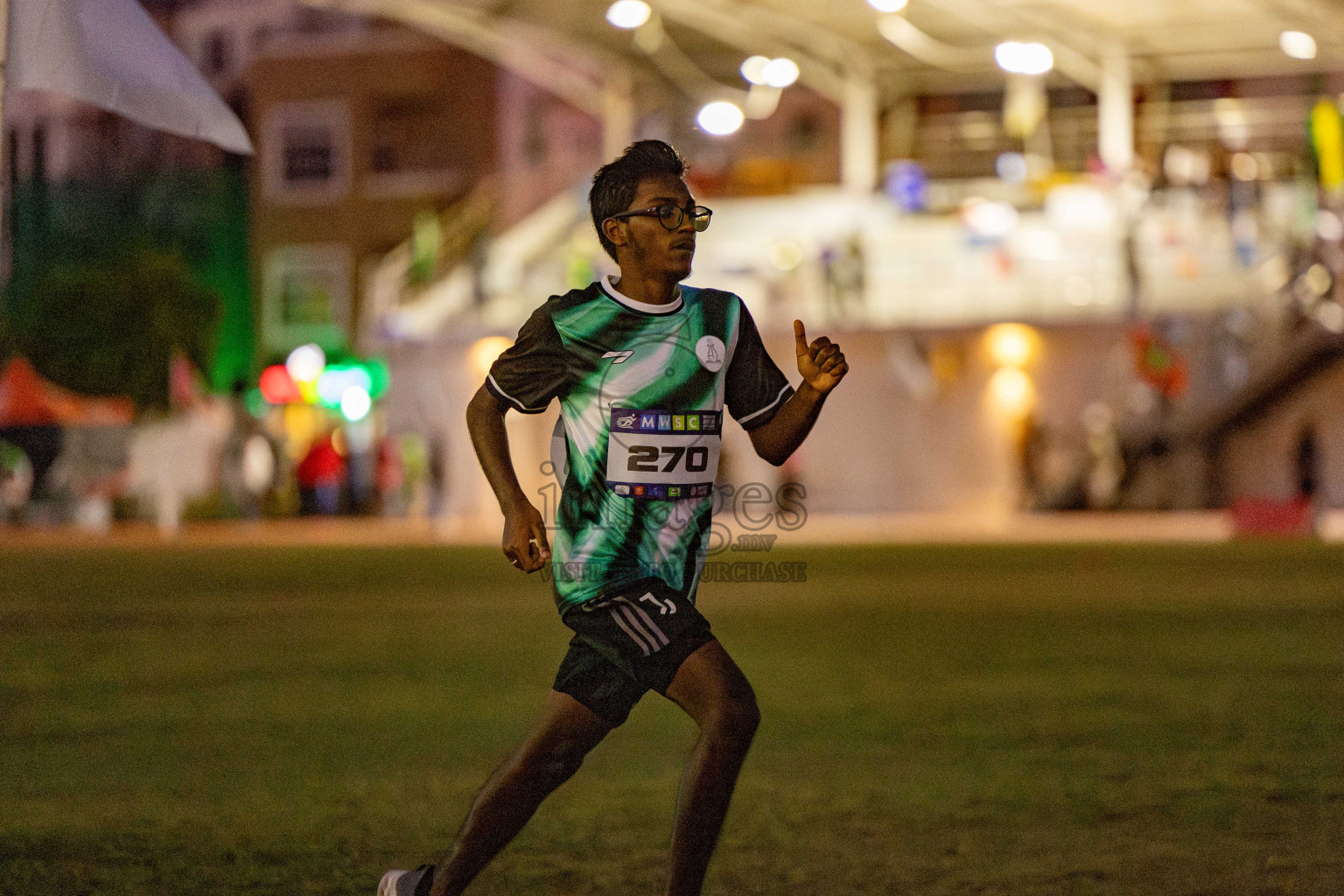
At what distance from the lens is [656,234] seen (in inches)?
170

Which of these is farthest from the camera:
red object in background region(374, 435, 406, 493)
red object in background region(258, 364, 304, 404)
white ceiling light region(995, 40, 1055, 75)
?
red object in background region(258, 364, 304, 404)

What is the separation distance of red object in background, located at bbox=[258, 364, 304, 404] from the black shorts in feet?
144

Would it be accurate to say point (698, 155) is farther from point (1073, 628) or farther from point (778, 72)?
point (1073, 628)

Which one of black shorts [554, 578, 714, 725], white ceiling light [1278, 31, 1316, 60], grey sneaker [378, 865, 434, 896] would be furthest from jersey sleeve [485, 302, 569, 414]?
white ceiling light [1278, 31, 1316, 60]

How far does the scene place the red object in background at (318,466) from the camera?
4128 centimetres

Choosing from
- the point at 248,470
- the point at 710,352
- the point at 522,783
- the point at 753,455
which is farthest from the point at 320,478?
the point at 710,352

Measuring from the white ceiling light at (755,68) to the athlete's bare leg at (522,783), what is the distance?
126 feet

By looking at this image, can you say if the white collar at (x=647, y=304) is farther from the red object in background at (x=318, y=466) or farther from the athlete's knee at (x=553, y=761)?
the red object in background at (x=318, y=466)

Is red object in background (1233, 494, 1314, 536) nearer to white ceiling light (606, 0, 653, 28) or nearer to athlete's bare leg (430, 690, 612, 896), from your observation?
white ceiling light (606, 0, 653, 28)

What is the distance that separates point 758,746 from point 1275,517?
73.8 feet

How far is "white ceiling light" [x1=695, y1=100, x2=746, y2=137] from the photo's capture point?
3639 centimetres

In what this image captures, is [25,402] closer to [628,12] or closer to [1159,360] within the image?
[628,12]

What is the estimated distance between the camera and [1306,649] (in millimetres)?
13609

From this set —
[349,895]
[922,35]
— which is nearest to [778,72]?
[922,35]
